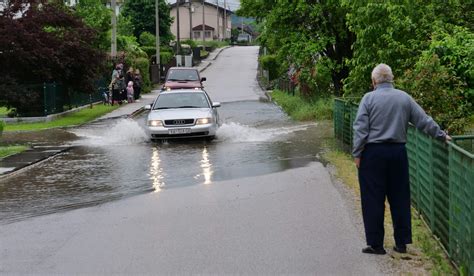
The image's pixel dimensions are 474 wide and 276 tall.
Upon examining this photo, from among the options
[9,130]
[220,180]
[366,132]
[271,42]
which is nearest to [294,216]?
[366,132]

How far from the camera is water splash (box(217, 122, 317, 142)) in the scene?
18.6 metres

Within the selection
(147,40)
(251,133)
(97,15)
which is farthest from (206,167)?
(147,40)

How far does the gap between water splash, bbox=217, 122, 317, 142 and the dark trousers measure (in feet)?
37.2

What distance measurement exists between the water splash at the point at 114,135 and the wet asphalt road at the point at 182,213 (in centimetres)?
91

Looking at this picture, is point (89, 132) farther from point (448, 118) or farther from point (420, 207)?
point (420, 207)

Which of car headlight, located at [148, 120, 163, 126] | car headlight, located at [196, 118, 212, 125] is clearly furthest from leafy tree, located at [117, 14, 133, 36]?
car headlight, located at [196, 118, 212, 125]

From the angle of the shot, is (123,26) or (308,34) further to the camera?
(123,26)

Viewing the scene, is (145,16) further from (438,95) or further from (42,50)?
(438,95)

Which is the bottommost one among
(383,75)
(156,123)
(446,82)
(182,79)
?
(156,123)

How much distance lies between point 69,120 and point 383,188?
64.8 ft

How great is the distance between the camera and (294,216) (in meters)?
8.86

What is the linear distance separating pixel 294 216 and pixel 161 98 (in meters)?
11.1

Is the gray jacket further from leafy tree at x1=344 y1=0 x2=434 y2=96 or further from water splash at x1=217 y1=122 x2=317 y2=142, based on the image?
water splash at x1=217 y1=122 x2=317 y2=142

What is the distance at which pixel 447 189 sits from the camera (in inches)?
261
